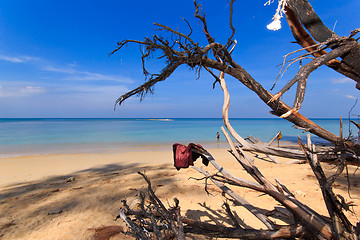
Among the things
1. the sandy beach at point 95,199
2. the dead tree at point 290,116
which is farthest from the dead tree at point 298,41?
the sandy beach at point 95,199

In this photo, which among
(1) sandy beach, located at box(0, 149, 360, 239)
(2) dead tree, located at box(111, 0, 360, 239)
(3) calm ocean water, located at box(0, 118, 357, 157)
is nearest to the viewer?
(2) dead tree, located at box(111, 0, 360, 239)

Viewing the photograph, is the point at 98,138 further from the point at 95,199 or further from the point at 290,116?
the point at 290,116

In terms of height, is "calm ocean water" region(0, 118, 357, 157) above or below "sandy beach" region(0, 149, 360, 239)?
below

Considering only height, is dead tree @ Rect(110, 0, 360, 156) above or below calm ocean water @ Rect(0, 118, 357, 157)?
above

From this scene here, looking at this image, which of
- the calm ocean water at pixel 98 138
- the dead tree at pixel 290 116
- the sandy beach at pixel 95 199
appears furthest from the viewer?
the calm ocean water at pixel 98 138

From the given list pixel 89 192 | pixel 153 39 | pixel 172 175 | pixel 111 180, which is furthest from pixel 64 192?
pixel 153 39

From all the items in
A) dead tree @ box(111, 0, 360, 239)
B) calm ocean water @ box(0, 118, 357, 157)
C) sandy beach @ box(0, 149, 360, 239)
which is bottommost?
calm ocean water @ box(0, 118, 357, 157)

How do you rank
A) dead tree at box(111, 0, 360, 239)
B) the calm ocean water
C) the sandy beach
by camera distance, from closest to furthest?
dead tree at box(111, 0, 360, 239)
the sandy beach
the calm ocean water

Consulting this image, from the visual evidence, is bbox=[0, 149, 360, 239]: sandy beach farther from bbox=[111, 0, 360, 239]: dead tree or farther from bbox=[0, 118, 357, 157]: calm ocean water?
bbox=[0, 118, 357, 157]: calm ocean water

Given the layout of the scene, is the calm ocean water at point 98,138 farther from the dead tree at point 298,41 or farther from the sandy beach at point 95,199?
the sandy beach at point 95,199

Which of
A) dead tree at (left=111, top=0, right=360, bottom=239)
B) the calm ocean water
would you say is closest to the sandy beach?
dead tree at (left=111, top=0, right=360, bottom=239)

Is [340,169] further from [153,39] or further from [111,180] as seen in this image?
[111,180]

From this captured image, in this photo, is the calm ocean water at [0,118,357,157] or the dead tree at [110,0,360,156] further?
the calm ocean water at [0,118,357,157]

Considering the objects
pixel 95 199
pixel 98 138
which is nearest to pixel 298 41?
pixel 95 199
